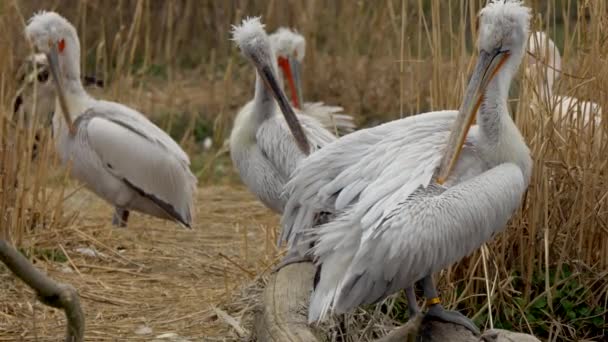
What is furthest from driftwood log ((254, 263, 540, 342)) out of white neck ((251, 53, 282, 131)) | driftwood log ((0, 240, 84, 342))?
white neck ((251, 53, 282, 131))

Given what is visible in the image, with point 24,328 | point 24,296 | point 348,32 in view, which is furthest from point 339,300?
point 348,32

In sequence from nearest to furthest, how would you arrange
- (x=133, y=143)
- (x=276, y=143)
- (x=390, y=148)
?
(x=390, y=148), (x=276, y=143), (x=133, y=143)

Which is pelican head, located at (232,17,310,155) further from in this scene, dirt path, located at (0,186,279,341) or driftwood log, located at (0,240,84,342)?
driftwood log, located at (0,240,84,342)

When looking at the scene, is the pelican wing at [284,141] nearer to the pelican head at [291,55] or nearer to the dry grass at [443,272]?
the dry grass at [443,272]

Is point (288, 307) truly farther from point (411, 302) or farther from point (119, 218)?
point (119, 218)

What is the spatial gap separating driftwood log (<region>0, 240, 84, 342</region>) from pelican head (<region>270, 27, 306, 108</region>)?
4.95 metres

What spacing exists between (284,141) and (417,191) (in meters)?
1.90

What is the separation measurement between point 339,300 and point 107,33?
291 inches

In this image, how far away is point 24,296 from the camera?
4641 mm

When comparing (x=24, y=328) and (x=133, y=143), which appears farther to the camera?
(x=133, y=143)

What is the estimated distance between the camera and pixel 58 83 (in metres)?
6.17

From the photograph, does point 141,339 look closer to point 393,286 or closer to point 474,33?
point 393,286

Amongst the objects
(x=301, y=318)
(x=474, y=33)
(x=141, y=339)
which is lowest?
(x=141, y=339)

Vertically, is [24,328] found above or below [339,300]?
below
